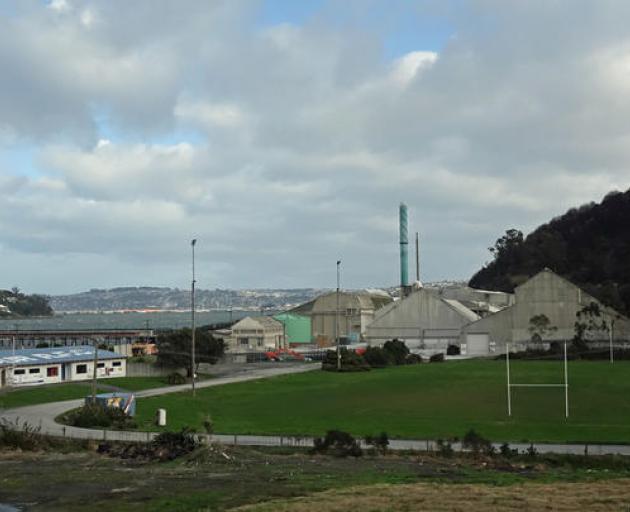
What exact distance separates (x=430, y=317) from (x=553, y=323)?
20.2m

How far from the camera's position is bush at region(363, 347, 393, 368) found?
87.4 m

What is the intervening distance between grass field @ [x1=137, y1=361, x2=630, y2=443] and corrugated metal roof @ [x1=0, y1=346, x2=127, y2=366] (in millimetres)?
13755

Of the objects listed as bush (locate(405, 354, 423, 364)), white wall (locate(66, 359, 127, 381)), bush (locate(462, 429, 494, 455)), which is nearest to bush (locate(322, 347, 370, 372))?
bush (locate(405, 354, 423, 364))

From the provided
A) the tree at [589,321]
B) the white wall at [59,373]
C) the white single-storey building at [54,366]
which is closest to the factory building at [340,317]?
the tree at [589,321]

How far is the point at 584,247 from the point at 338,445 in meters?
151

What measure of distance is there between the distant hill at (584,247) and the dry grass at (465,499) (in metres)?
132

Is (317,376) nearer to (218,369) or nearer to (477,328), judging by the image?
(218,369)

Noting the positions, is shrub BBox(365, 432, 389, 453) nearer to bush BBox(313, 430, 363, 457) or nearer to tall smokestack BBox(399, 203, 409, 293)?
bush BBox(313, 430, 363, 457)

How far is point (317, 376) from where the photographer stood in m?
73.8

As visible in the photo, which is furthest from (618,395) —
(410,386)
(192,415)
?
(192,415)

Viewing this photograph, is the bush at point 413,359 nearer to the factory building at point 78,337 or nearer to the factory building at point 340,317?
the factory building at point 78,337

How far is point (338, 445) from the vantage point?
29094mm

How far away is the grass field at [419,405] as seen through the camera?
1422 inches

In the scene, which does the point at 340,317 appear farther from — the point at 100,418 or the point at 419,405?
the point at 100,418
